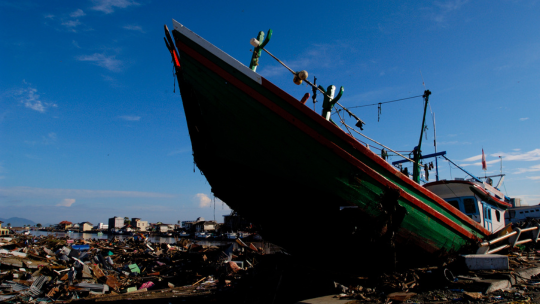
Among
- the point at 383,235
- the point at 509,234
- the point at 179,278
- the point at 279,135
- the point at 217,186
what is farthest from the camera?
the point at 179,278

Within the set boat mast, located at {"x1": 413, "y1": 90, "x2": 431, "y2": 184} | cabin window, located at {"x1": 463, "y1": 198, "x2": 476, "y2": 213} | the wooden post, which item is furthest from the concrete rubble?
the wooden post

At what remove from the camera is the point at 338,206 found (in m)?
5.34

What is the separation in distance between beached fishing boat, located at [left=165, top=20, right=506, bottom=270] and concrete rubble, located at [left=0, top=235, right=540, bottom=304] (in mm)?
635

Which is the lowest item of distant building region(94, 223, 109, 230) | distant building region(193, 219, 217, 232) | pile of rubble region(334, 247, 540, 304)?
distant building region(94, 223, 109, 230)

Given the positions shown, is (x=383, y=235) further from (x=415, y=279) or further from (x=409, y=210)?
(x=415, y=279)

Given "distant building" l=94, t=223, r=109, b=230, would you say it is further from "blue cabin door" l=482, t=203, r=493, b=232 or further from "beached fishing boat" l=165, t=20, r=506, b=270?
"blue cabin door" l=482, t=203, r=493, b=232

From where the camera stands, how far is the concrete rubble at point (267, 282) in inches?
203

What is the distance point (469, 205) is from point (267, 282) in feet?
22.5

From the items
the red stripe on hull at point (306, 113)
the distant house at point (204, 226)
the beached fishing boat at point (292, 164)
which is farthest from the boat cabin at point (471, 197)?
the distant house at point (204, 226)

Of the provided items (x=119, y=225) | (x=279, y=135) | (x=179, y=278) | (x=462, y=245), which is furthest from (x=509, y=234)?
(x=119, y=225)

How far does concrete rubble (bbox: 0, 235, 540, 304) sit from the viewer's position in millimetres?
5148

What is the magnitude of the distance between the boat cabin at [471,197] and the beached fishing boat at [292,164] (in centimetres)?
348

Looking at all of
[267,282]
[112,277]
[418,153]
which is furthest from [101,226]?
[418,153]

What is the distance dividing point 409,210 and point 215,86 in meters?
4.70
